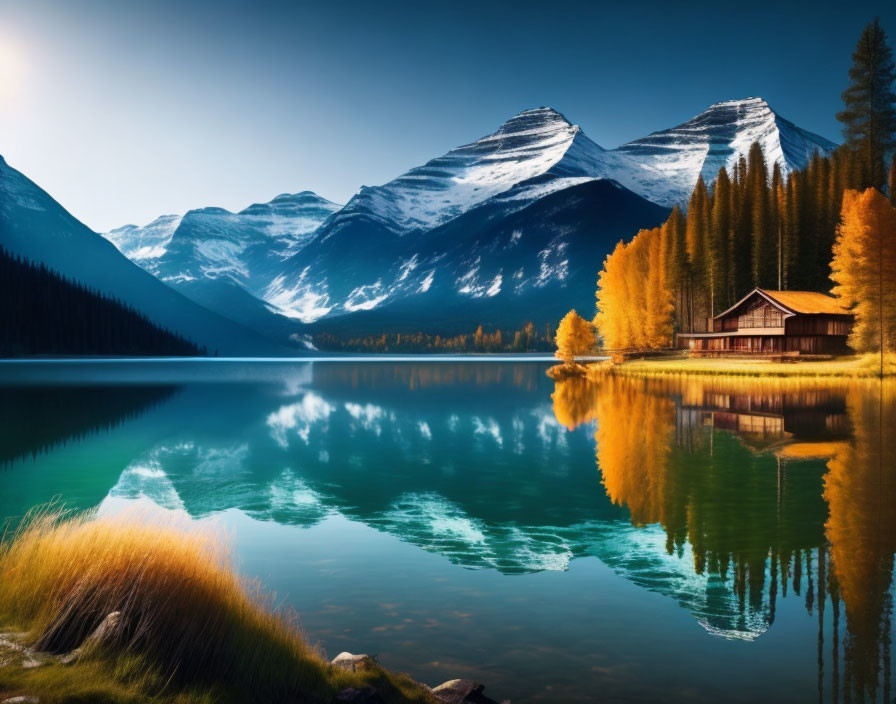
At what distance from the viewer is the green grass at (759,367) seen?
6638cm

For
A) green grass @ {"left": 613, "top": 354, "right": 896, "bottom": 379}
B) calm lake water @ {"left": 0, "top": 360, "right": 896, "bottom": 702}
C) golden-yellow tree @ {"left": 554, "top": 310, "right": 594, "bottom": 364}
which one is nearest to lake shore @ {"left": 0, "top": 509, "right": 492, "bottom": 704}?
calm lake water @ {"left": 0, "top": 360, "right": 896, "bottom": 702}

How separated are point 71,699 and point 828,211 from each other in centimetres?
11598

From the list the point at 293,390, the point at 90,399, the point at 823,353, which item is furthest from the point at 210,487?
the point at 823,353

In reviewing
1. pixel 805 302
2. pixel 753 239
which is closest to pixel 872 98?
pixel 753 239

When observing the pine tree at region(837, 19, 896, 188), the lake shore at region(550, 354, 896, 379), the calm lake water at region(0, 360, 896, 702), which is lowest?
the calm lake water at region(0, 360, 896, 702)

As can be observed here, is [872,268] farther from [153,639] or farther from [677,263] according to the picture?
[153,639]

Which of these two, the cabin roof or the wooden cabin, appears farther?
the wooden cabin

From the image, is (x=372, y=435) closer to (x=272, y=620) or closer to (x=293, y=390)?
(x=272, y=620)

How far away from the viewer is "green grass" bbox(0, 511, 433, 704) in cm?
691

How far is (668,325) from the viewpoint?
339ft

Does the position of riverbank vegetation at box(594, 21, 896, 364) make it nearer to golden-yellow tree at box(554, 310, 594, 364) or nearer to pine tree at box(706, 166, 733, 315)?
pine tree at box(706, 166, 733, 315)

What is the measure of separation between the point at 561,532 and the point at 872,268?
226 ft

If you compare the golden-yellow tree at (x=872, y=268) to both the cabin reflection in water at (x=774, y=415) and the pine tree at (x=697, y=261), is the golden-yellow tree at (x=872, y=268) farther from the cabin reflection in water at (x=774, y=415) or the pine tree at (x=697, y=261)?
the pine tree at (x=697, y=261)

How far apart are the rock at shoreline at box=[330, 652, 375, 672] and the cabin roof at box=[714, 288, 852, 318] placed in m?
85.3
